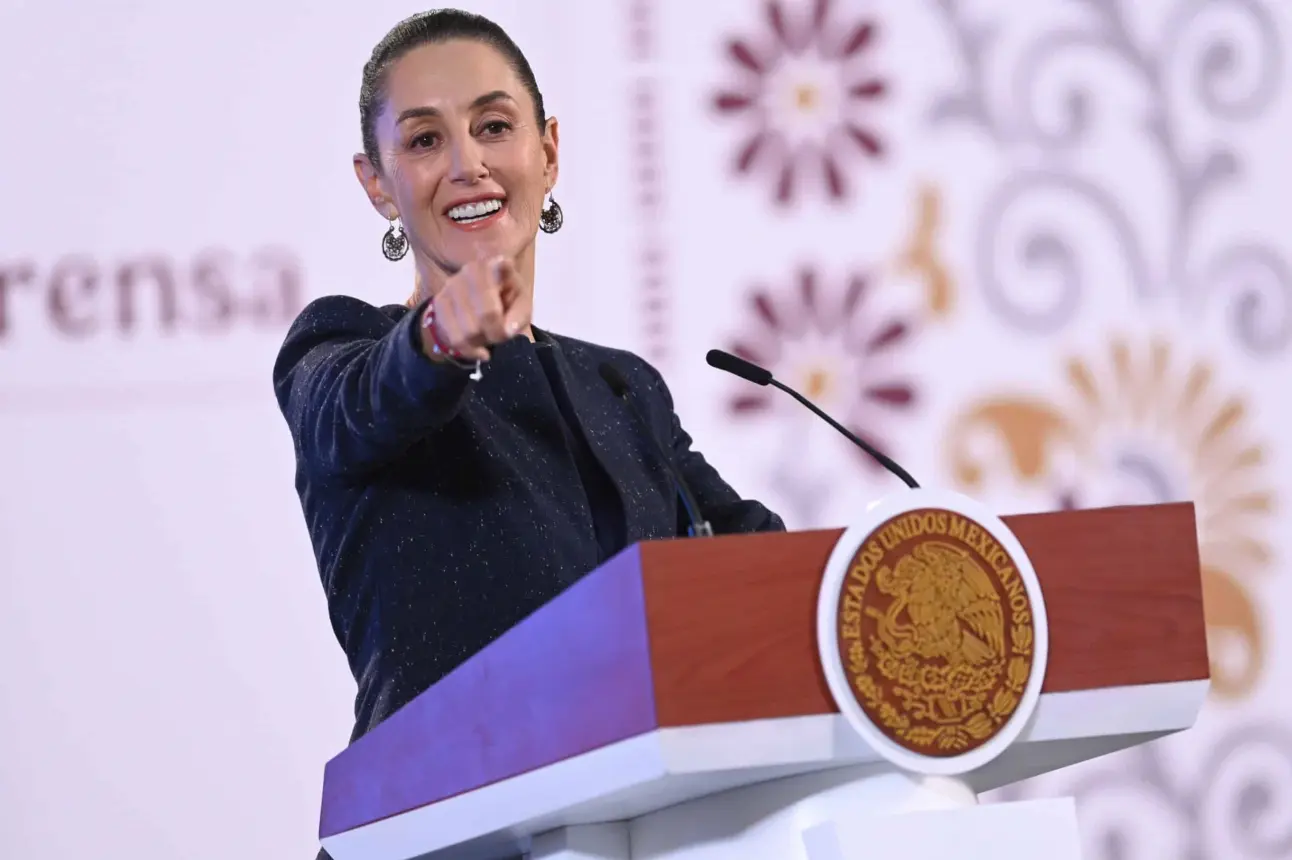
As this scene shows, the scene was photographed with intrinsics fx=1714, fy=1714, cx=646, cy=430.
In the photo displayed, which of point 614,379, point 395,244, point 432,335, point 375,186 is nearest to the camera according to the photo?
point 432,335

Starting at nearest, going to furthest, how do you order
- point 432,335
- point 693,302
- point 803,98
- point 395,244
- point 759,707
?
point 759,707, point 432,335, point 395,244, point 693,302, point 803,98

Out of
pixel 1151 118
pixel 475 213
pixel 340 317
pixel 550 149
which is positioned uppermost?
pixel 1151 118

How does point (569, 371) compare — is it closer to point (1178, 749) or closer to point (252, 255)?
point (252, 255)

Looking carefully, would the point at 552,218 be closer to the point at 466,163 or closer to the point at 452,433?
the point at 466,163

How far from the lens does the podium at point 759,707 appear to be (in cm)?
91

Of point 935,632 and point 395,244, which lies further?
point 395,244

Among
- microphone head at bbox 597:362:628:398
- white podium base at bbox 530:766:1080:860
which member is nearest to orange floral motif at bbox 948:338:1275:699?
microphone head at bbox 597:362:628:398

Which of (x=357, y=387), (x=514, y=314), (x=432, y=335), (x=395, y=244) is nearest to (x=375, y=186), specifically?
(x=395, y=244)

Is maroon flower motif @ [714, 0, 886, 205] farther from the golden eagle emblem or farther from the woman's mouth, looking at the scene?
the golden eagle emblem

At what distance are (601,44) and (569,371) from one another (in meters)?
0.91

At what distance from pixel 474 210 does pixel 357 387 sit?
406 millimetres

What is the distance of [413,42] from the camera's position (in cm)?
174

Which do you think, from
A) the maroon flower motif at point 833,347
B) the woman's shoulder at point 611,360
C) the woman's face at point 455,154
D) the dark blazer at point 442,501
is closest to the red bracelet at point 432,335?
the dark blazer at point 442,501

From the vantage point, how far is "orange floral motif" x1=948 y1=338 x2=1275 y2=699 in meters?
2.55
